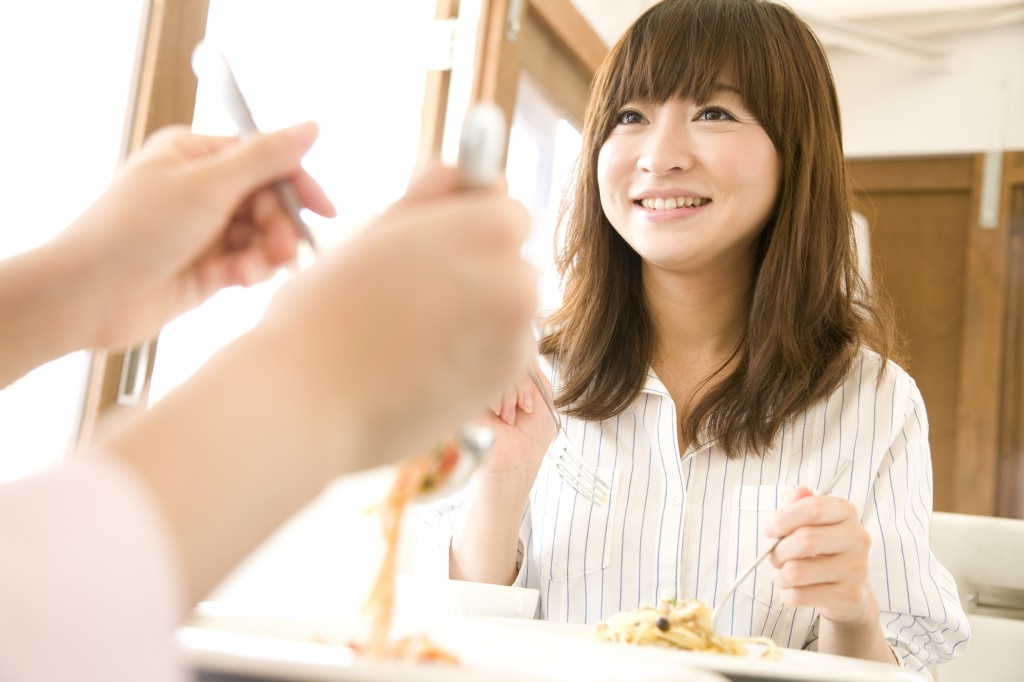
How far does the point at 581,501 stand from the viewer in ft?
4.33

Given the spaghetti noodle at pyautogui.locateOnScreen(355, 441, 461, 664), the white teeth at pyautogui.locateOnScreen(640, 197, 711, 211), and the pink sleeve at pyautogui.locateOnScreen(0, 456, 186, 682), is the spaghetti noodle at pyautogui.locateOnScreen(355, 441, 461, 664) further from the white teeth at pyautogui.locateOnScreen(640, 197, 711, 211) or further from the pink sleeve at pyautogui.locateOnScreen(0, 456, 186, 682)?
the white teeth at pyautogui.locateOnScreen(640, 197, 711, 211)

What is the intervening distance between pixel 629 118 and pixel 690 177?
0.48ft

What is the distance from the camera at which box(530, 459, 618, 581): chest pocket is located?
1.29 m

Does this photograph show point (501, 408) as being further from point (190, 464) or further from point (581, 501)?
point (190, 464)

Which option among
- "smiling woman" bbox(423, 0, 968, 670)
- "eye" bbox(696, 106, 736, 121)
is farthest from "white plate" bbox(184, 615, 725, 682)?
"eye" bbox(696, 106, 736, 121)

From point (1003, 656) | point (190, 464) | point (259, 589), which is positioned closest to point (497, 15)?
point (259, 589)

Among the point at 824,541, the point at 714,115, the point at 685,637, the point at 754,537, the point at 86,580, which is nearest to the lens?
the point at 86,580

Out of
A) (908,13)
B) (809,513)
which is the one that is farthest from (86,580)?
(908,13)

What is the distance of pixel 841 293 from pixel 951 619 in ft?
1.66

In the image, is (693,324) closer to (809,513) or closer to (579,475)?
(579,475)

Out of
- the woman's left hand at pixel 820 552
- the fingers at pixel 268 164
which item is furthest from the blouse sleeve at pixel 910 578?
A: the fingers at pixel 268 164

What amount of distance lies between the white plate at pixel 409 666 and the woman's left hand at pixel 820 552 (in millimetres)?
429

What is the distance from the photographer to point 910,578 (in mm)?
1139

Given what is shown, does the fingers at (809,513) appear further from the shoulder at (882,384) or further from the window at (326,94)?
the window at (326,94)
